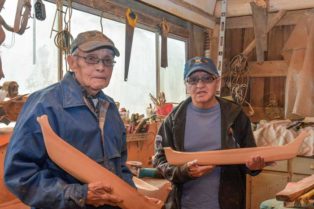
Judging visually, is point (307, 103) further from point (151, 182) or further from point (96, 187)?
point (96, 187)

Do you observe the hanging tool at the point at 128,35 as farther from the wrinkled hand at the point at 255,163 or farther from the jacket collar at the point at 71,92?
the jacket collar at the point at 71,92

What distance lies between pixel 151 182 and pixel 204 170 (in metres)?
0.99

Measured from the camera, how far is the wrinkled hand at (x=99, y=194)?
1236mm

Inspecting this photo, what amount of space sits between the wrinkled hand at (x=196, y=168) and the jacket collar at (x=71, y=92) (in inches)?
25.7

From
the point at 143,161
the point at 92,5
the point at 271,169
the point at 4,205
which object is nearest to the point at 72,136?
the point at 4,205

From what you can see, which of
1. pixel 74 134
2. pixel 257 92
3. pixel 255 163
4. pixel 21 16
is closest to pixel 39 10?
pixel 21 16

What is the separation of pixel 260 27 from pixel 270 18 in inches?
6.9

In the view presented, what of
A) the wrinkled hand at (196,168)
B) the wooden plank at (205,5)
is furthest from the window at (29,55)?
the wooden plank at (205,5)

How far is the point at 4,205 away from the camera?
198 cm

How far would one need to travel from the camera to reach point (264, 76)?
174 inches

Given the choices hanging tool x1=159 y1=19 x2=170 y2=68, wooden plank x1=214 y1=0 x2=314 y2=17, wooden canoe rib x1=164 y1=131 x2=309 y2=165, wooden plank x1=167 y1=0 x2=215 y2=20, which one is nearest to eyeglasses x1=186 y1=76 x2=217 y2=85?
wooden canoe rib x1=164 y1=131 x2=309 y2=165

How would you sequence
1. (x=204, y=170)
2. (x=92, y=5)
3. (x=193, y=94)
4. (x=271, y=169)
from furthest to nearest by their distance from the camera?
(x=271, y=169) → (x=92, y=5) → (x=193, y=94) → (x=204, y=170)

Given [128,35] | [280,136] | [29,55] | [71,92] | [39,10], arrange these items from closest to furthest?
[71,92] < [39,10] < [29,55] < [128,35] < [280,136]

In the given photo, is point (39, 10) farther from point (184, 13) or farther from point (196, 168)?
point (184, 13)
